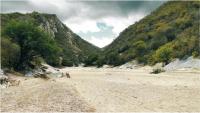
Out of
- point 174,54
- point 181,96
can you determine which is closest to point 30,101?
point 181,96

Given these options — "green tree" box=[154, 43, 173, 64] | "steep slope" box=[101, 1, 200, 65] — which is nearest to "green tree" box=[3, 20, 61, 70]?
"steep slope" box=[101, 1, 200, 65]

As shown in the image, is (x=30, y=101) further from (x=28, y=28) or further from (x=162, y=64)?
(x=162, y=64)

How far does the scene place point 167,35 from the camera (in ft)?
410

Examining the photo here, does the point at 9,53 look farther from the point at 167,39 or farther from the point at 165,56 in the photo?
the point at 167,39

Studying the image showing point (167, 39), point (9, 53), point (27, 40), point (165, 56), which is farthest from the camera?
point (167, 39)

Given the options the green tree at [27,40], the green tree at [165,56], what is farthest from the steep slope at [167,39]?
the green tree at [27,40]

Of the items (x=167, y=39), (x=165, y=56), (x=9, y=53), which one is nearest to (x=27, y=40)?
(x=9, y=53)

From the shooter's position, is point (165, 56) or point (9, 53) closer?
point (9, 53)

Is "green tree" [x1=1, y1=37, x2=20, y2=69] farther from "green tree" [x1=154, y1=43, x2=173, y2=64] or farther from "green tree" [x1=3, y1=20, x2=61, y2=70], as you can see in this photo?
"green tree" [x1=154, y1=43, x2=173, y2=64]

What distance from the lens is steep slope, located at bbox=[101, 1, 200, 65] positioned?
301 ft

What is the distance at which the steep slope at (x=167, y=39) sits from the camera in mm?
91750

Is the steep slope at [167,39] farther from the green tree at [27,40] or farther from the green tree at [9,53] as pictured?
the green tree at [9,53]

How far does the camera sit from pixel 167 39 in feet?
401

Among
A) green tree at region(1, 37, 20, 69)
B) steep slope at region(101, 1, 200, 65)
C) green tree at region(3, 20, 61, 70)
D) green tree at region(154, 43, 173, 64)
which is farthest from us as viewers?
green tree at region(154, 43, 173, 64)
